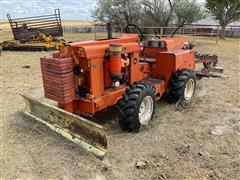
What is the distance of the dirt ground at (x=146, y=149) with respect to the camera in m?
3.25

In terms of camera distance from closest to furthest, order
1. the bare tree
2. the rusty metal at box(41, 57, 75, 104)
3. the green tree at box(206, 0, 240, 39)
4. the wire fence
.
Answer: the rusty metal at box(41, 57, 75, 104), the wire fence, the green tree at box(206, 0, 240, 39), the bare tree

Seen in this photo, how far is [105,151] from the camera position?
11.1ft

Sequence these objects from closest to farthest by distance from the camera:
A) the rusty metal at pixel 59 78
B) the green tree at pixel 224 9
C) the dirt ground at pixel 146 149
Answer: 1. the dirt ground at pixel 146 149
2. the rusty metal at pixel 59 78
3. the green tree at pixel 224 9

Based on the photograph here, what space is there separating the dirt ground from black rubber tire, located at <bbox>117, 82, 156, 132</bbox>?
0.57ft

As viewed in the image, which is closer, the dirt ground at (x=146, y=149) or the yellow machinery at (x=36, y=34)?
the dirt ground at (x=146, y=149)

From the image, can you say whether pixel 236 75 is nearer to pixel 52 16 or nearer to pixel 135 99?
pixel 135 99

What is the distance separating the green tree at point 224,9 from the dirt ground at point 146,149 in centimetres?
1759

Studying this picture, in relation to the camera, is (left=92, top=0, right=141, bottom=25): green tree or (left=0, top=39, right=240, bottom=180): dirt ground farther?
(left=92, top=0, right=141, bottom=25): green tree

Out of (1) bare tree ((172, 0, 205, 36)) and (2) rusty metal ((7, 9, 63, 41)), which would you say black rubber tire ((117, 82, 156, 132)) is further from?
(1) bare tree ((172, 0, 205, 36))

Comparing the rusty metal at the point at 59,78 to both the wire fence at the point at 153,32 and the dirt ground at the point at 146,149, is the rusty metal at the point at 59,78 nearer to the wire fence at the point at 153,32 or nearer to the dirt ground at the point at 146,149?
the dirt ground at the point at 146,149

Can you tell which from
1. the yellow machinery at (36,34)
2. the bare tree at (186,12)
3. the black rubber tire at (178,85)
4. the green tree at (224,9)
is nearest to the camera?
the black rubber tire at (178,85)

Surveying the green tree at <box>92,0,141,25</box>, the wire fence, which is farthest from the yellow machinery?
the green tree at <box>92,0,141,25</box>

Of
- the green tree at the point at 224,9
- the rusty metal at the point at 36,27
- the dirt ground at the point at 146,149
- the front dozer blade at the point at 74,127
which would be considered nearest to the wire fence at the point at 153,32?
the green tree at the point at 224,9

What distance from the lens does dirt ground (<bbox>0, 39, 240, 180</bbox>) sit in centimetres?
325
